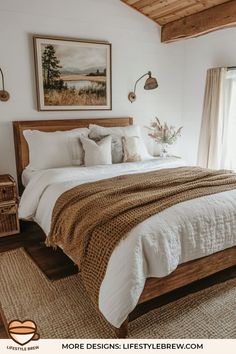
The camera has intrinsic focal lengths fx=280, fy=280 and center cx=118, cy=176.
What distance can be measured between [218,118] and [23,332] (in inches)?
128

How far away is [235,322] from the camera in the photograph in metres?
1.74

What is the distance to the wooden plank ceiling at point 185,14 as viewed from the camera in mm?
Answer: 3094

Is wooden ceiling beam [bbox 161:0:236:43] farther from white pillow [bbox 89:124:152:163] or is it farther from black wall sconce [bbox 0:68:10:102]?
black wall sconce [bbox 0:68:10:102]

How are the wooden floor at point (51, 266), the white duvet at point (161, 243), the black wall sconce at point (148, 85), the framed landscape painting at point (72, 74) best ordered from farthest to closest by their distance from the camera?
the black wall sconce at point (148, 85)
the framed landscape painting at point (72, 74)
the wooden floor at point (51, 266)
the white duvet at point (161, 243)

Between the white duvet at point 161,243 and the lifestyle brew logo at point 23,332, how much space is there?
39cm

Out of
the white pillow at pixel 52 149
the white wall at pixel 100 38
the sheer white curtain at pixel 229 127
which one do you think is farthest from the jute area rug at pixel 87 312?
the sheer white curtain at pixel 229 127

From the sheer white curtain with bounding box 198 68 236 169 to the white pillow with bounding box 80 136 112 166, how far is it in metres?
1.56

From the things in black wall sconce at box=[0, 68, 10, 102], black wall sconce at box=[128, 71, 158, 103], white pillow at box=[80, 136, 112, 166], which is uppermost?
black wall sconce at box=[128, 71, 158, 103]

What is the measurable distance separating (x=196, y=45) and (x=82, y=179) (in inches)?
111

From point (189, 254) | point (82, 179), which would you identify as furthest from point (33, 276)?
point (189, 254)

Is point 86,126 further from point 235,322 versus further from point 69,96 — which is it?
point 235,322

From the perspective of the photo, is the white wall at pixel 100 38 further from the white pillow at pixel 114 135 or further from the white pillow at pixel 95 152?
the white pillow at pixel 95 152

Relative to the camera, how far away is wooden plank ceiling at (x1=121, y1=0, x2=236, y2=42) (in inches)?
122

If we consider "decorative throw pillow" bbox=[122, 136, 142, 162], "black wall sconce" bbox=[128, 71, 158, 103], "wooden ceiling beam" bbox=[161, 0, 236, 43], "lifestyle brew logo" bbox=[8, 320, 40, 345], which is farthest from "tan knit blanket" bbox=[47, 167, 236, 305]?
"wooden ceiling beam" bbox=[161, 0, 236, 43]
